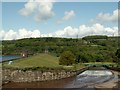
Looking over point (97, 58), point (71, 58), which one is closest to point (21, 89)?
point (71, 58)

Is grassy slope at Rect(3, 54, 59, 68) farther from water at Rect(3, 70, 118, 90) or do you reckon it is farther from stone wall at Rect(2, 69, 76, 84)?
water at Rect(3, 70, 118, 90)

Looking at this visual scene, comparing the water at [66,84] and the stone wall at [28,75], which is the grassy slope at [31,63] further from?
the water at [66,84]

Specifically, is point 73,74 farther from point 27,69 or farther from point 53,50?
point 53,50

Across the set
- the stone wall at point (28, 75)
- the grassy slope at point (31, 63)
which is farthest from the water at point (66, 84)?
the grassy slope at point (31, 63)

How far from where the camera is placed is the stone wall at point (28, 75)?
2492 inches

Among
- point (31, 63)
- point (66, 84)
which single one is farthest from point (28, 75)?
point (31, 63)

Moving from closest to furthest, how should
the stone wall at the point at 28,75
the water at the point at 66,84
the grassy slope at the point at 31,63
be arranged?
the water at the point at 66,84 < the stone wall at the point at 28,75 < the grassy slope at the point at 31,63

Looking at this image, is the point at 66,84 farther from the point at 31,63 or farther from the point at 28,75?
the point at 31,63

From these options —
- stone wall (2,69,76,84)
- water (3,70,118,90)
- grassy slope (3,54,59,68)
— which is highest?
grassy slope (3,54,59,68)

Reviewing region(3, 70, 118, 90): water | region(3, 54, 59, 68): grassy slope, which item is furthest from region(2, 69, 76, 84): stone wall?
region(3, 54, 59, 68): grassy slope

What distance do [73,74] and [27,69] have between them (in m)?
16.0

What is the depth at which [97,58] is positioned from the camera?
452 ft

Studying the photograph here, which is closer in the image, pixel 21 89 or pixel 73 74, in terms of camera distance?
pixel 21 89

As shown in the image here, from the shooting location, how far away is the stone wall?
63.3m
